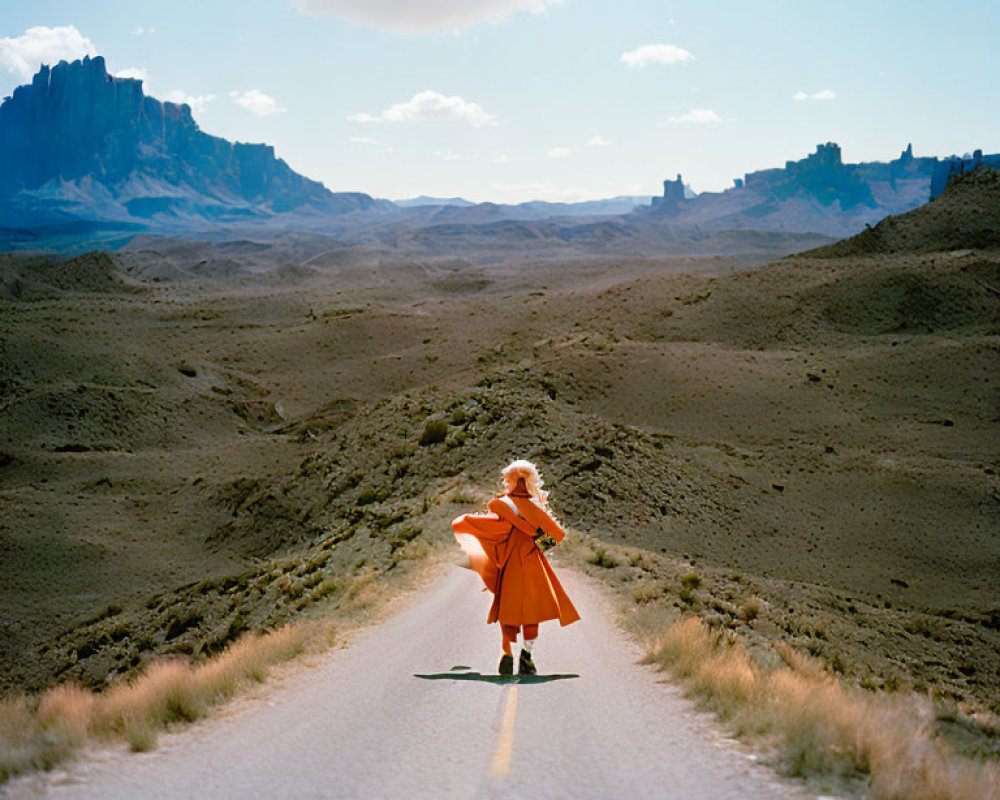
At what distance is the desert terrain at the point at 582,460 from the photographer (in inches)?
675

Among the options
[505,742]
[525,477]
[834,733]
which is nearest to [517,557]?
[525,477]

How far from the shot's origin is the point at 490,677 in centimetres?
678

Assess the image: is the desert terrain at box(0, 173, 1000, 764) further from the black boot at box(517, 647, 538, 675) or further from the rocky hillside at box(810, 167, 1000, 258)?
the black boot at box(517, 647, 538, 675)

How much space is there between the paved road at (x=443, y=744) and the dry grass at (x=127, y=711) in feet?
0.55

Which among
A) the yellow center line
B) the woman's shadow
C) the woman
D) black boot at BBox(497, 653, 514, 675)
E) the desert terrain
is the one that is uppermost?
the woman

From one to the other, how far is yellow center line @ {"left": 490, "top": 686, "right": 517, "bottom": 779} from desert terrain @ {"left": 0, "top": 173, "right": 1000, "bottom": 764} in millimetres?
4792

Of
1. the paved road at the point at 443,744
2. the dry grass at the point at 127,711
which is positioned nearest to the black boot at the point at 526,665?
the paved road at the point at 443,744

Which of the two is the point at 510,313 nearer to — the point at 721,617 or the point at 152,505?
the point at 152,505

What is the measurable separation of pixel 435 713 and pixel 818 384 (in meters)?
41.3

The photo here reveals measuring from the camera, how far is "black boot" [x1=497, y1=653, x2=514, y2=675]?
6.76m

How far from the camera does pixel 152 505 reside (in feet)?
107

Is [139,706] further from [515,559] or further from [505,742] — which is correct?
[515,559]

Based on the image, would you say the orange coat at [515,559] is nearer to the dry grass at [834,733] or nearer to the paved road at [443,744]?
the paved road at [443,744]

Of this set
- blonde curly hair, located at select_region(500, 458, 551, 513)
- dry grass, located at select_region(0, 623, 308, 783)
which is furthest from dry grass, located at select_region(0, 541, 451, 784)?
blonde curly hair, located at select_region(500, 458, 551, 513)
